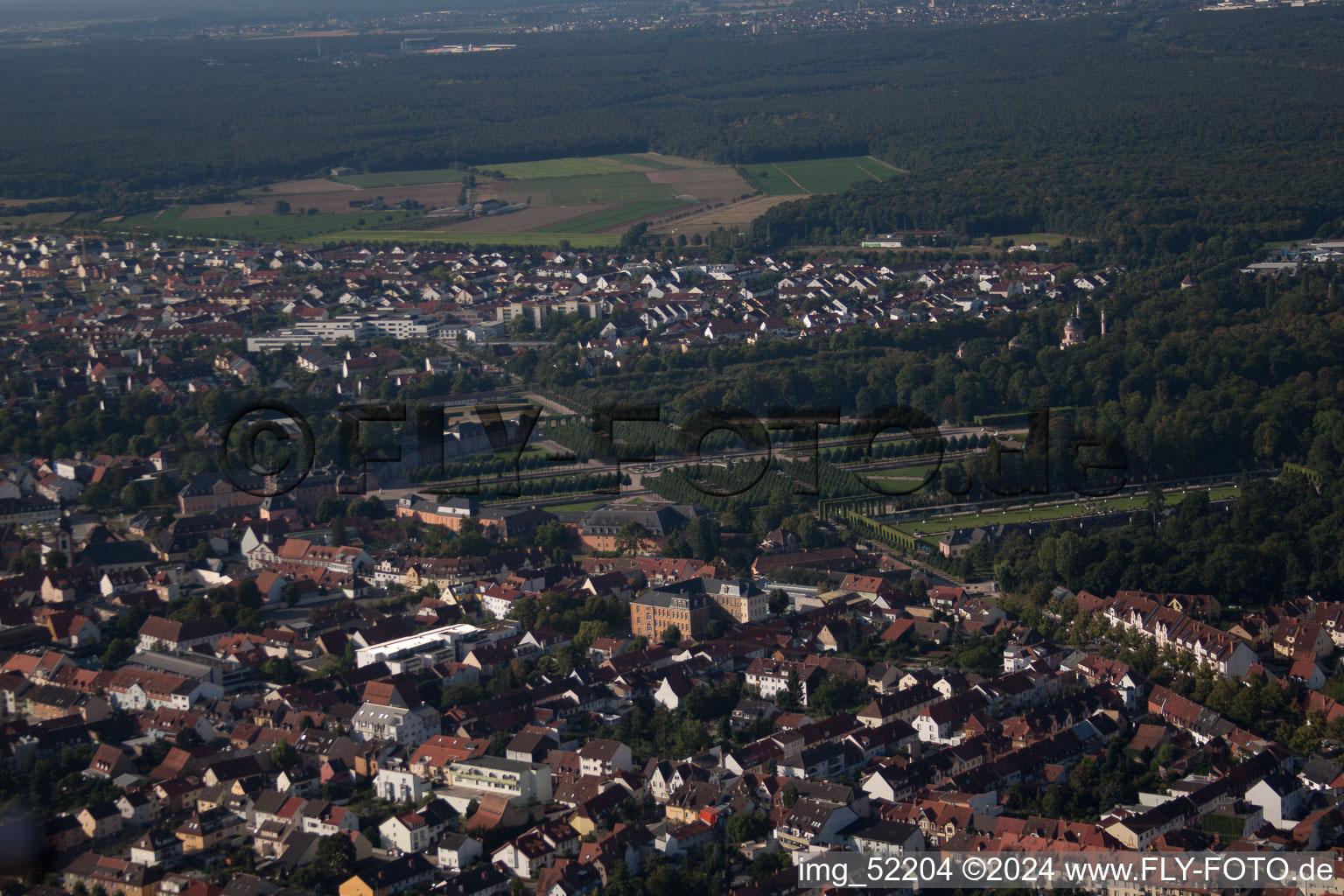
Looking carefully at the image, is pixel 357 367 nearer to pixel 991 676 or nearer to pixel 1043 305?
pixel 1043 305

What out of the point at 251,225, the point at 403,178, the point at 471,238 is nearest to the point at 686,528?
the point at 471,238

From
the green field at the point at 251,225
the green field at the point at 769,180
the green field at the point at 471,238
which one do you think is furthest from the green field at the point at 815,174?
the green field at the point at 251,225

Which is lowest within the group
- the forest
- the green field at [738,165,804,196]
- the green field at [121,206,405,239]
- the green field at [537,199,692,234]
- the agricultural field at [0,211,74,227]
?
the green field at [537,199,692,234]

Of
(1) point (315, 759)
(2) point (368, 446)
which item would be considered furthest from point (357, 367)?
(1) point (315, 759)

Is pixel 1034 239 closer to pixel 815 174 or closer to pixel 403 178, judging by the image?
pixel 815 174

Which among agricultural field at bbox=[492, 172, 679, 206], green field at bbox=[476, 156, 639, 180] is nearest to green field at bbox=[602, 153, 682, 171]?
green field at bbox=[476, 156, 639, 180]

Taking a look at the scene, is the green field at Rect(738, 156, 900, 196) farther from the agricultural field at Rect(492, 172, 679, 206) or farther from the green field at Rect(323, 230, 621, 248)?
the green field at Rect(323, 230, 621, 248)
